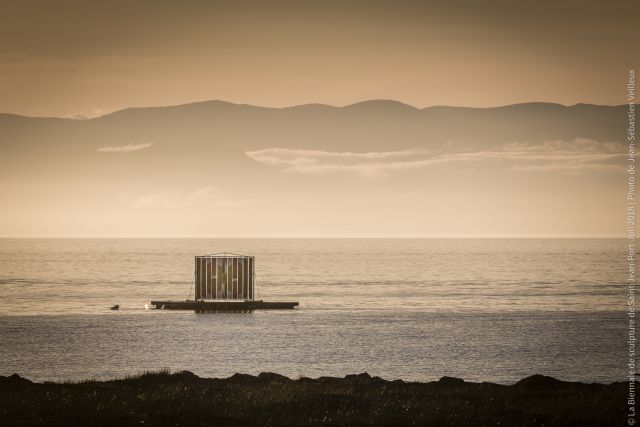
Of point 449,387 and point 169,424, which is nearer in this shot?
point 169,424

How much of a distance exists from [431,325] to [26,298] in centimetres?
6973

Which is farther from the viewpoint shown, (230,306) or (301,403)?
(230,306)

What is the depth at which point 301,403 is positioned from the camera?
4050 cm

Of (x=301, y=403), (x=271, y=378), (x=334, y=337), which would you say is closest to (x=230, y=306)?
(x=334, y=337)

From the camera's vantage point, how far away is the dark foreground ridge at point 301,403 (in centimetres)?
3781

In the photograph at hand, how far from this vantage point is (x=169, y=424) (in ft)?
118

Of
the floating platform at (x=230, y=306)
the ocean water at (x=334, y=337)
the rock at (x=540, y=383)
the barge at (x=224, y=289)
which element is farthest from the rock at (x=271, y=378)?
the barge at (x=224, y=289)

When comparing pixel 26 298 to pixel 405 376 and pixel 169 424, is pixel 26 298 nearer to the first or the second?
pixel 405 376

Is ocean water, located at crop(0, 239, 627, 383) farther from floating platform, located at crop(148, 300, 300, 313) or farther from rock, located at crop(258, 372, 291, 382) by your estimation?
rock, located at crop(258, 372, 291, 382)

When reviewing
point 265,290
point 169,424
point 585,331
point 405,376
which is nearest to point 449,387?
point 169,424

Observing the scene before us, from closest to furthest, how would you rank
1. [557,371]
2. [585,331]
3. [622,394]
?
[622,394], [557,371], [585,331]

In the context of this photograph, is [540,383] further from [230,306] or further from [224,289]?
[224,289]

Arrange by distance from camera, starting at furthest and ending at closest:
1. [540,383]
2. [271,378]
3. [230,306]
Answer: [230,306] → [271,378] → [540,383]

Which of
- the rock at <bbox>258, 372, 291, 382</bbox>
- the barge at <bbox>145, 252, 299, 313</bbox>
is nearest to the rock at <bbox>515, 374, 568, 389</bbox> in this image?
the rock at <bbox>258, 372, 291, 382</bbox>
